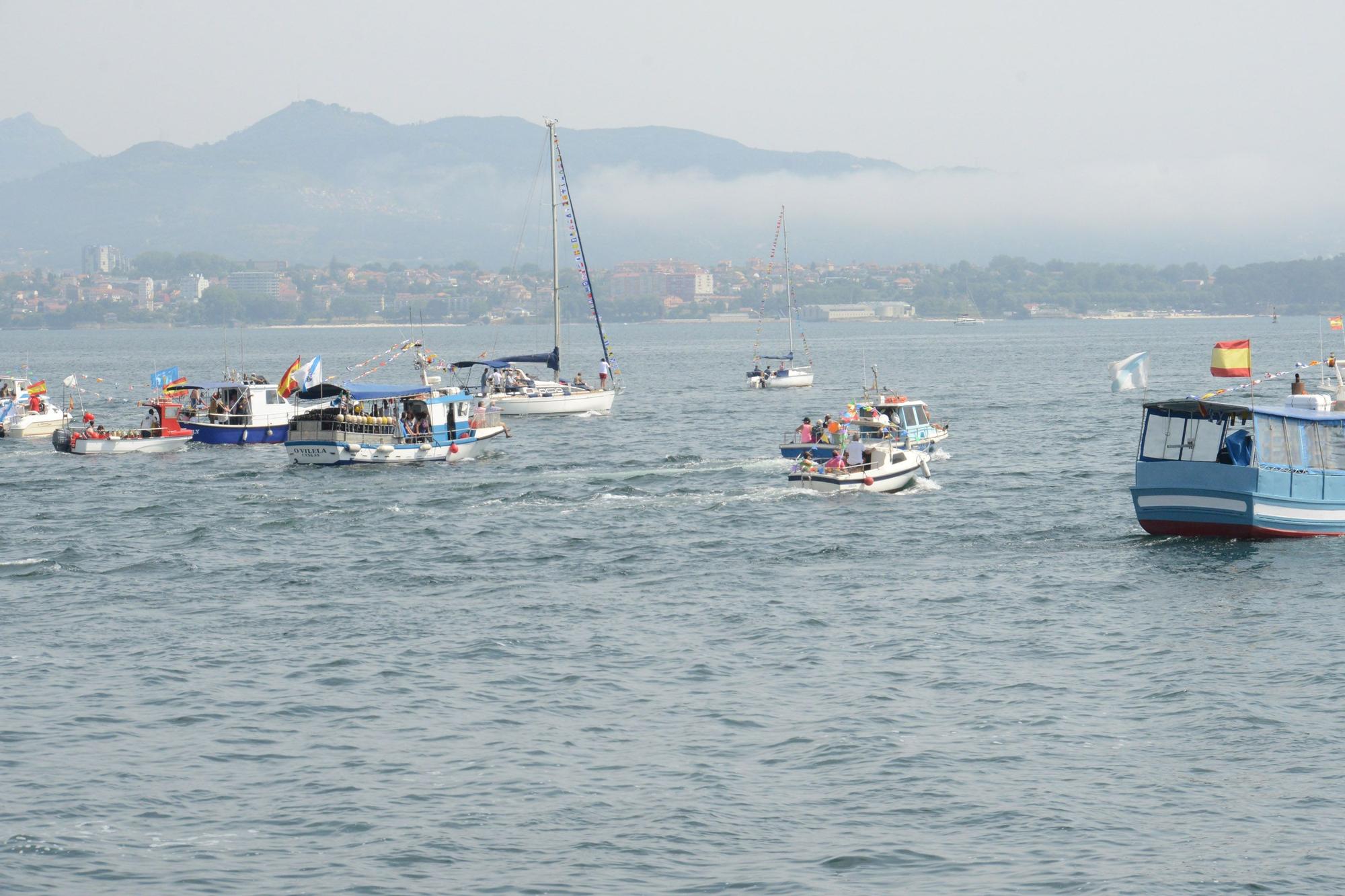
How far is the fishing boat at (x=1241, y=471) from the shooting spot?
41.7 metres

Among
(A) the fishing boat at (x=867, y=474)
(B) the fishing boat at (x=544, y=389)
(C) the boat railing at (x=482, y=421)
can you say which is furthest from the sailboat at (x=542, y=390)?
(A) the fishing boat at (x=867, y=474)

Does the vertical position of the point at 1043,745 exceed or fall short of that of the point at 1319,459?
it falls short

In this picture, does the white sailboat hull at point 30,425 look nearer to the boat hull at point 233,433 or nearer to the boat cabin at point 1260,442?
the boat hull at point 233,433

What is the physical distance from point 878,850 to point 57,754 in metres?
12.7

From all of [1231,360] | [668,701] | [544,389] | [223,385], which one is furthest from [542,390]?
[668,701]

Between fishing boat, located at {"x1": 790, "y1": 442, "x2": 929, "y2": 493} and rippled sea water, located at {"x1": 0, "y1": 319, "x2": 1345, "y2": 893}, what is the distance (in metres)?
0.95

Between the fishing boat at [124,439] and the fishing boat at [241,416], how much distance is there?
7.44ft

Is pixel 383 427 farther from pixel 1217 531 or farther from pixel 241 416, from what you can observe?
pixel 1217 531

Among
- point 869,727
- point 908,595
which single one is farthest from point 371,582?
point 869,727

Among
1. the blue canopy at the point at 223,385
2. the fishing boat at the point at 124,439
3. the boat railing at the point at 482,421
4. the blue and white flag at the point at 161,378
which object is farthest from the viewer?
the blue and white flag at the point at 161,378

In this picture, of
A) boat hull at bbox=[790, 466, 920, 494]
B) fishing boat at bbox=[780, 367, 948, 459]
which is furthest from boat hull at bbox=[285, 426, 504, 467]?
boat hull at bbox=[790, 466, 920, 494]

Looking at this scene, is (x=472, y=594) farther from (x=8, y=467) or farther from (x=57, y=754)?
(x=8, y=467)

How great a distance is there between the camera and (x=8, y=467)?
6969cm

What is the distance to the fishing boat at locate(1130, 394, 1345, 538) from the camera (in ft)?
137
